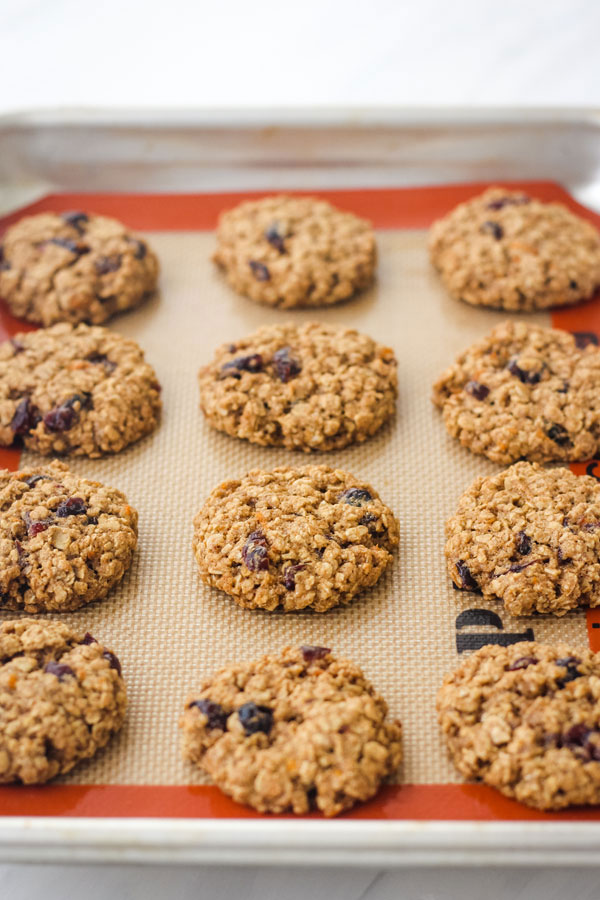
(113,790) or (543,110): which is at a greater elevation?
(543,110)

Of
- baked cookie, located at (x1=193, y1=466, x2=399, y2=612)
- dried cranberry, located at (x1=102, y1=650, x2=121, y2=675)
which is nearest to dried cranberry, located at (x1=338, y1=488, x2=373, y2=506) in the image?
baked cookie, located at (x1=193, y1=466, x2=399, y2=612)

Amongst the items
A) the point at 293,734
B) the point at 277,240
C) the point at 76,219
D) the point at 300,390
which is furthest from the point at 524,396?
the point at 76,219

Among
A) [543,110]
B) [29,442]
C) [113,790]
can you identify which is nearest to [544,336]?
[543,110]

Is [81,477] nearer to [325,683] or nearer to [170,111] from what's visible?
[325,683]

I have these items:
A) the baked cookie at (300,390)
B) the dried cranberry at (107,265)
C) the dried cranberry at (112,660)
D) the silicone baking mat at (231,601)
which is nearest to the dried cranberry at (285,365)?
the baked cookie at (300,390)

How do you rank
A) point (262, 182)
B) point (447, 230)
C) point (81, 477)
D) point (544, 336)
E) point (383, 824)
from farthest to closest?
point (262, 182)
point (447, 230)
point (544, 336)
point (81, 477)
point (383, 824)

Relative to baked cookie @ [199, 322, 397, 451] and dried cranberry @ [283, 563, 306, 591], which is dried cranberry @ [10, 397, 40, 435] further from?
dried cranberry @ [283, 563, 306, 591]
